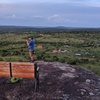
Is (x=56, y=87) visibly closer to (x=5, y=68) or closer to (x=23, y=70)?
(x=23, y=70)

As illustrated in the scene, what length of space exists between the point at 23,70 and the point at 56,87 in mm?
1952

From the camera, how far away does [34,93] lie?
1259 cm

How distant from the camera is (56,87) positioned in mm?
13055

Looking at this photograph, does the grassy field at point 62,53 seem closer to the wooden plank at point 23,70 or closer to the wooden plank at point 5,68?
the wooden plank at point 23,70

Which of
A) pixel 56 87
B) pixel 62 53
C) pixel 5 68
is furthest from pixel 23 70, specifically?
pixel 62 53

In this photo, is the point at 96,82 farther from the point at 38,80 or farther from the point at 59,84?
the point at 38,80

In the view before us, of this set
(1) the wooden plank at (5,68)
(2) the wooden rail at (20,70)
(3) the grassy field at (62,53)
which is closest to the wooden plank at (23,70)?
(2) the wooden rail at (20,70)

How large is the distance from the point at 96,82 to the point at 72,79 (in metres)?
1.39

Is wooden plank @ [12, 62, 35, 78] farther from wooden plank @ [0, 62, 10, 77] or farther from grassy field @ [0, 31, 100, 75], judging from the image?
grassy field @ [0, 31, 100, 75]

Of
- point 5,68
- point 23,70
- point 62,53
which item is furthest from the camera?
point 62,53

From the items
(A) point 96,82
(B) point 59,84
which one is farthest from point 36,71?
(A) point 96,82

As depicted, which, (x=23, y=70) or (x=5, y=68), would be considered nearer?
(x=23, y=70)

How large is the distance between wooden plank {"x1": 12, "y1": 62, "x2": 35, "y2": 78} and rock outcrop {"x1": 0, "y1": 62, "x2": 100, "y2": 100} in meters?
0.68

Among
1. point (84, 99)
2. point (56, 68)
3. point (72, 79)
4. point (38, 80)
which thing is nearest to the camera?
point (84, 99)
